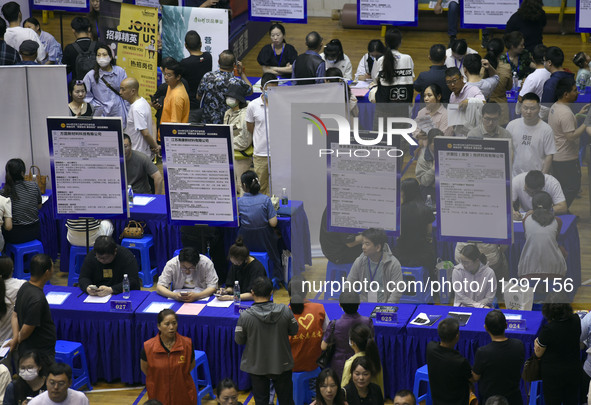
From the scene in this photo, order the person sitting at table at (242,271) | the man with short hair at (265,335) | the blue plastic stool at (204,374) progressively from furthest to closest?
the person sitting at table at (242,271), the blue plastic stool at (204,374), the man with short hair at (265,335)

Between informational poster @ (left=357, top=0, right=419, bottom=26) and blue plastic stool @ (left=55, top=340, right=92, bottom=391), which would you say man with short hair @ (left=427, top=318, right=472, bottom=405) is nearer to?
blue plastic stool @ (left=55, top=340, right=92, bottom=391)

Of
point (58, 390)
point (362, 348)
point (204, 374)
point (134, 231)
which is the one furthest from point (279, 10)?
point (58, 390)

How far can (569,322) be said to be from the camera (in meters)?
6.54

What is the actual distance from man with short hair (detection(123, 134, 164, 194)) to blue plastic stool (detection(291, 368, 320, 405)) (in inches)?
130

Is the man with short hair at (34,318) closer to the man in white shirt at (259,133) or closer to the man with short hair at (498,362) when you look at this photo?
the man with short hair at (498,362)

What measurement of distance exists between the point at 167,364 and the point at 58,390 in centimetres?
84

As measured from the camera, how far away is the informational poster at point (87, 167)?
8578 millimetres

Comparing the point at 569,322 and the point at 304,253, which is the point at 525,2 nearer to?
the point at 304,253

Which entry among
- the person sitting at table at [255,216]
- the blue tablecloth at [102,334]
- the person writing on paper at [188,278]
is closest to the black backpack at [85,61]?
the person sitting at table at [255,216]

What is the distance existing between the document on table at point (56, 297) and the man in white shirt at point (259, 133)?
287 cm

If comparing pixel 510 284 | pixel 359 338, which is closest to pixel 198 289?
pixel 359 338

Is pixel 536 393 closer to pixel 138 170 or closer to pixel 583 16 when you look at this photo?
pixel 138 170

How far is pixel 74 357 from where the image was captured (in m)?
7.97

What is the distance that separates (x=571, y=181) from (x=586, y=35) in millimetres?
10793
